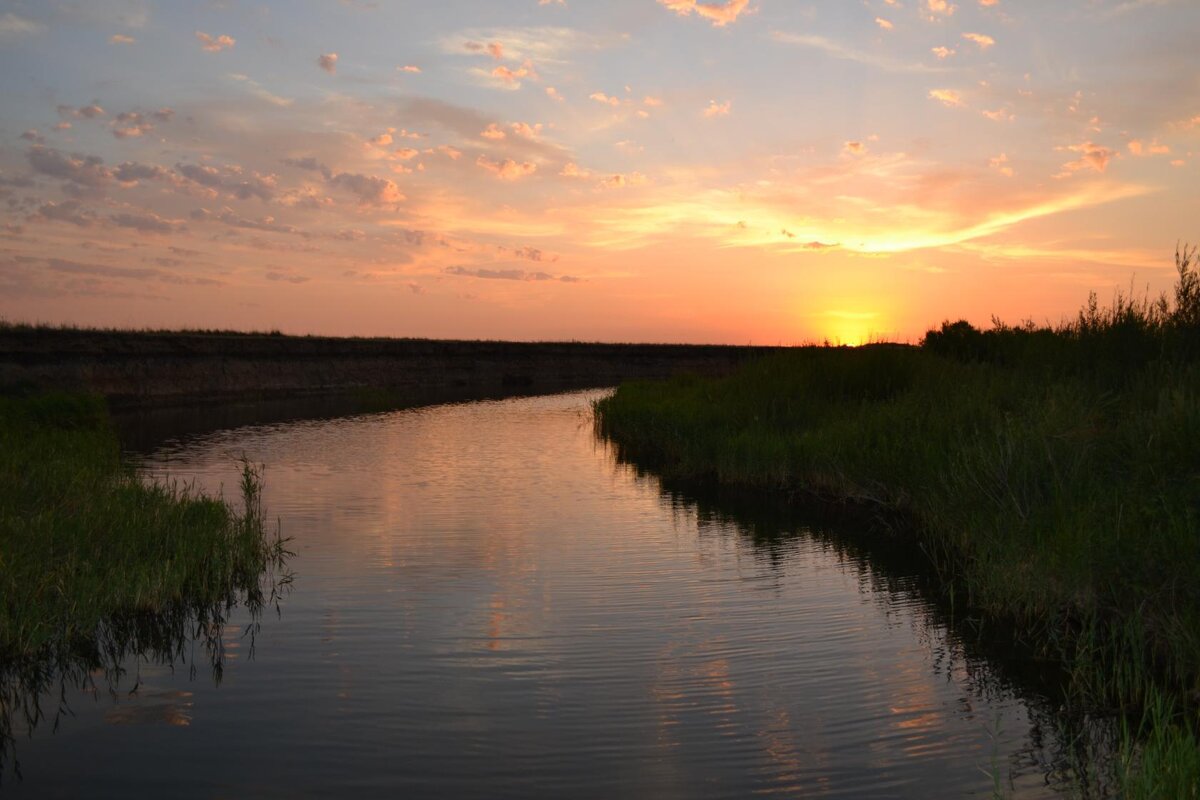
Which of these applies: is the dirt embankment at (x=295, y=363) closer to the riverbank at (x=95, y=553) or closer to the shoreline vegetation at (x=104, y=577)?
the riverbank at (x=95, y=553)

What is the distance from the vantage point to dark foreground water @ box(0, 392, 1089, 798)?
21.0ft

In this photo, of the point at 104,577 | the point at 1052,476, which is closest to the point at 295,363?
the point at 104,577

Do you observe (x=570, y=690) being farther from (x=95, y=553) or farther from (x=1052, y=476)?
(x=1052, y=476)

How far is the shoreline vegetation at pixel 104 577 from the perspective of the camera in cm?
820

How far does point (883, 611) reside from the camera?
1055 cm

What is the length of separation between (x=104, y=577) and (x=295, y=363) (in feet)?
162

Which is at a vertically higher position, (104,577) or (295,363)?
(295,363)

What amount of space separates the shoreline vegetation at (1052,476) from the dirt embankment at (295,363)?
92.5ft

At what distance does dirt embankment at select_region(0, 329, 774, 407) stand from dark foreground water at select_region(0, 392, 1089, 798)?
1199 inches

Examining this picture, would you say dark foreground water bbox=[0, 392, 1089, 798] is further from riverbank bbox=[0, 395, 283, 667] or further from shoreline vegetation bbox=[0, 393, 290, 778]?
riverbank bbox=[0, 395, 283, 667]

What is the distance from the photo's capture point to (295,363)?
57500 mm

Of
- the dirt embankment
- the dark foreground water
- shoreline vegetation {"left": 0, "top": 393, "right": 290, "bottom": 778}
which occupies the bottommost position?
the dark foreground water

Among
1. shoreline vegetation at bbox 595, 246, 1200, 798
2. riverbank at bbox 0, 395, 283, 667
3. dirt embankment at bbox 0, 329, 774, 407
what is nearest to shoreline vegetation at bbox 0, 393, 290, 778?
riverbank at bbox 0, 395, 283, 667

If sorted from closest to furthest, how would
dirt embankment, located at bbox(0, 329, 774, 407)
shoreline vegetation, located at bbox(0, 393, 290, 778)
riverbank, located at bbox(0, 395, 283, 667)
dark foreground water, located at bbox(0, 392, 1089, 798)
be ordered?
dark foreground water, located at bbox(0, 392, 1089, 798) → shoreline vegetation, located at bbox(0, 393, 290, 778) → riverbank, located at bbox(0, 395, 283, 667) → dirt embankment, located at bbox(0, 329, 774, 407)
